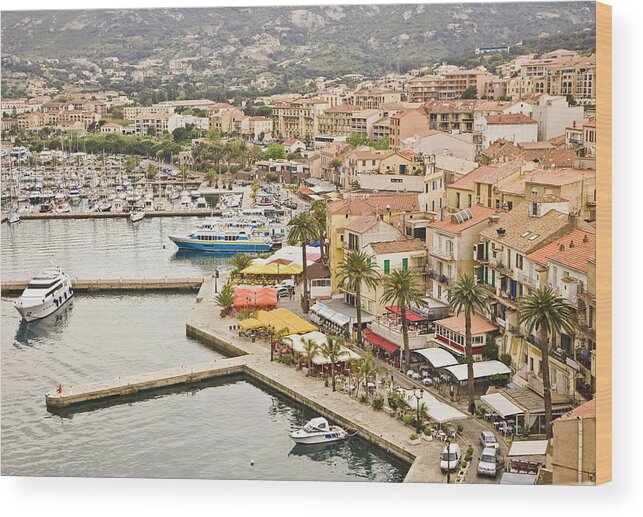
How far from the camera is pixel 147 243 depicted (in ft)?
125

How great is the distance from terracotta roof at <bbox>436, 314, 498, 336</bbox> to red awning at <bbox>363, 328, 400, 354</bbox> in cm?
99

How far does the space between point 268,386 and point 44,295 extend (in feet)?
29.8

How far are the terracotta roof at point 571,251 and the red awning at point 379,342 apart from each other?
11.1 ft

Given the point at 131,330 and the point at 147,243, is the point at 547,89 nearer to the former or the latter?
the point at 147,243

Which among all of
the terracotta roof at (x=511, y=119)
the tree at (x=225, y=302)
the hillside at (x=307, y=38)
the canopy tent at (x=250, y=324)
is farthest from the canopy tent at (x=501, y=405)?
the hillside at (x=307, y=38)

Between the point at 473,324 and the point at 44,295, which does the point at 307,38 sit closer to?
the point at 44,295

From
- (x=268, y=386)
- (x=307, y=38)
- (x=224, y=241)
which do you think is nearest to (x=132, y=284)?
(x=224, y=241)

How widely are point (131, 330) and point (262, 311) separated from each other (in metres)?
3.34

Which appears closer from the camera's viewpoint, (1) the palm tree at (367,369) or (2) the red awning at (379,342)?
(1) the palm tree at (367,369)

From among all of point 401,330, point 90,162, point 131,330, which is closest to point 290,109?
→ point 90,162

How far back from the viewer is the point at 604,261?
471 inches

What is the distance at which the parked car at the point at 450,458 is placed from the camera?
14.2 metres

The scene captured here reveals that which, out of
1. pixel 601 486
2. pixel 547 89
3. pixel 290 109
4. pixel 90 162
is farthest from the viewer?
pixel 290 109

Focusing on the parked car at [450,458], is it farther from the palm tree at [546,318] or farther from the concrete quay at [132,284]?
the concrete quay at [132,284]
